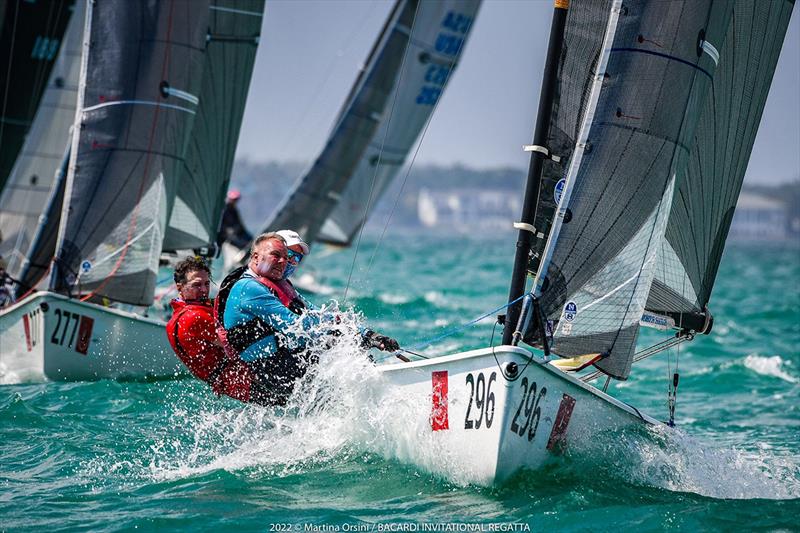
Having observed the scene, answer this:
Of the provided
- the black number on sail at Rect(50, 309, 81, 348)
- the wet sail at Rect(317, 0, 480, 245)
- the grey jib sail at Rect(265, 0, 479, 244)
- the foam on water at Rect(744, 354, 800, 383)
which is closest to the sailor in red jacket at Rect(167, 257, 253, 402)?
the black number on sail at Rect(50, 309, 81, 348)

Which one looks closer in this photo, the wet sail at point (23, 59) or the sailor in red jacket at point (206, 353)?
the sailor in red jacket at point (206, 353)

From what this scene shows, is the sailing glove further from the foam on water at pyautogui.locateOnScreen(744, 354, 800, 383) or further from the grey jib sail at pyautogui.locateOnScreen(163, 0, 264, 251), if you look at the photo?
the foam on water at pyautogui.locateOnScreen(744, 354, 800, 383)

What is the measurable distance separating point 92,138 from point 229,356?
10.7 ft

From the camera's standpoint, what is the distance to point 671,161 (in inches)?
188

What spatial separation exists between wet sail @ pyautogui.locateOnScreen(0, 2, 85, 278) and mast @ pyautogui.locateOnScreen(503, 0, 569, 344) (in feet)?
24.4

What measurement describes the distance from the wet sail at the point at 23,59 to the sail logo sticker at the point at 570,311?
7.84m

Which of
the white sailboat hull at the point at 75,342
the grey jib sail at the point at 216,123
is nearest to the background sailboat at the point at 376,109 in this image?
the grey jib sail at the point at 216,123

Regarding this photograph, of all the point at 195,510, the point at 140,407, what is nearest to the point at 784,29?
the point at 195,510

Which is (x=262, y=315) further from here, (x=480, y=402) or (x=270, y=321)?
(x=480, y=402)

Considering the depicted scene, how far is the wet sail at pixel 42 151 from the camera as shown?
435 inches

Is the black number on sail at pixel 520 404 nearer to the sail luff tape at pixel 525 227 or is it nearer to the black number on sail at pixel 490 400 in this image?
the black number on sail at pixel 490 400

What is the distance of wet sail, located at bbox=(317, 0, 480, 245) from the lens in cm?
1244

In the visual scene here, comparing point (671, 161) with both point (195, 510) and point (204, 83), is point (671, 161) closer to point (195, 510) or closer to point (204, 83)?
point (195, 510)

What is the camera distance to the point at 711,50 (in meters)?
4.82
